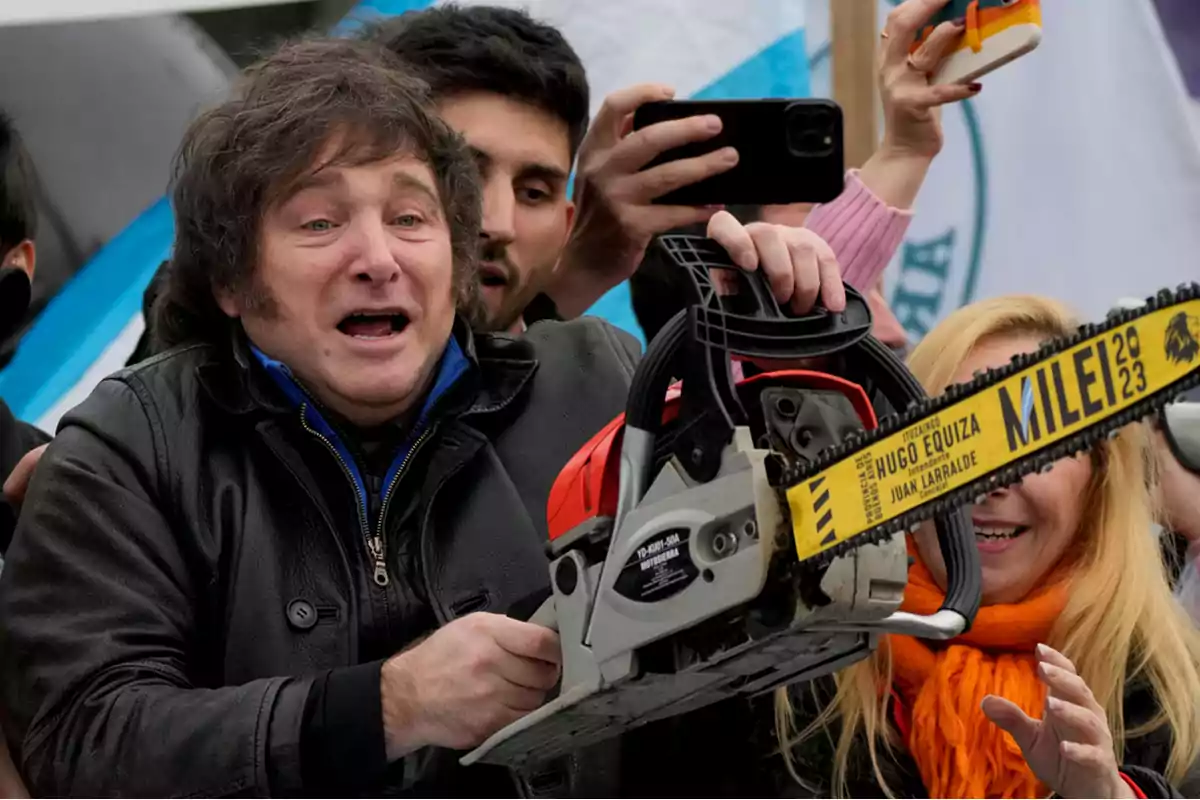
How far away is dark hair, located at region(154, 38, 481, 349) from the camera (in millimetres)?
1059

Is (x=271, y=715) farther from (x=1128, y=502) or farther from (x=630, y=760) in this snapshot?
(x=1128, y=502)

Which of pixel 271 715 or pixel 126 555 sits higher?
pixel 126 555

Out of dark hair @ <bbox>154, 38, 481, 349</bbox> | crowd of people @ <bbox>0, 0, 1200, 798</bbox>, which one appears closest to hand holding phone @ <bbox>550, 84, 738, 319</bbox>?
crowd of people @ <bbox>0, 0, 1200, 798</bbox>

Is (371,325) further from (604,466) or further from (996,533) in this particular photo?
(996,533)

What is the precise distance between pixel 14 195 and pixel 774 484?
3.27 ft

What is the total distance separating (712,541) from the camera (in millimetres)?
719

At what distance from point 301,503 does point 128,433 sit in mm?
118

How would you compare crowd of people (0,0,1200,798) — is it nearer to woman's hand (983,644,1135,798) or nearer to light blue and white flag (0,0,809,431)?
woman's hand (983,644,1135,798)

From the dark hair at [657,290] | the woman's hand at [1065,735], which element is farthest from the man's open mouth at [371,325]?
the woman's hand at [1065,735]

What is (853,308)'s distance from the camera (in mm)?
831

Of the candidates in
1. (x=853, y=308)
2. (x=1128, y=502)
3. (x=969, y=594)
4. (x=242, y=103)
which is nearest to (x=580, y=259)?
(x=242, y=103)

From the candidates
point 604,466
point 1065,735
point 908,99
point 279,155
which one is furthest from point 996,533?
point 279,155

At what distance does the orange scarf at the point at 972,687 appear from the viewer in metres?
1.14

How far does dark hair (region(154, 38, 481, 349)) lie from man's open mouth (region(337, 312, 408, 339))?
0.23 ft
